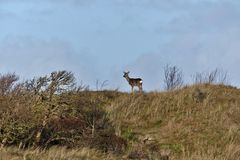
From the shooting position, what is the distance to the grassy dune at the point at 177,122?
2131 cm

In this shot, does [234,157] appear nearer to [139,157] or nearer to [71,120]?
[139,157]

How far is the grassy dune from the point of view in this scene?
69.9 feet

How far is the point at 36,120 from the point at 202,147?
626cm

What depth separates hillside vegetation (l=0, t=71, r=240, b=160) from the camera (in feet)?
63.3

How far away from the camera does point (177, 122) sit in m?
24.5

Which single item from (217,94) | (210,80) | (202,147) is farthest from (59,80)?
(210,80)

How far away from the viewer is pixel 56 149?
18500 millimetres

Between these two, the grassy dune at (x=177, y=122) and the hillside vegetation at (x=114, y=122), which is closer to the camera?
the hillside vegetation at (x=114, y=122)

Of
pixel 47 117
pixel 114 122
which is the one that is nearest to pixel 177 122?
pixel 114 122

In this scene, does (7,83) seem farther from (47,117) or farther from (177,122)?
(177,122)

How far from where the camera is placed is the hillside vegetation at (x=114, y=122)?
19297 mm

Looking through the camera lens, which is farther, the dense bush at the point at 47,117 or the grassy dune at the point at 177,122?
the grassy dune at the point at 177,122

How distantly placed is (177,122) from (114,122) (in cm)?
255

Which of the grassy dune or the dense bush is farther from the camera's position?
the grassy dune
